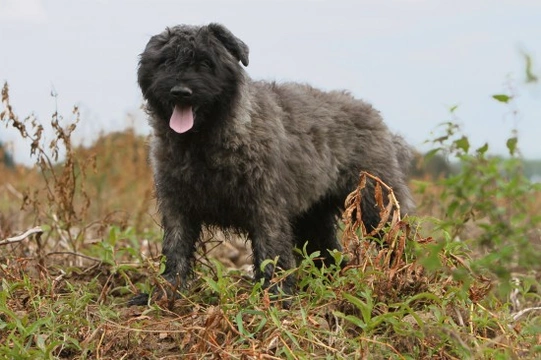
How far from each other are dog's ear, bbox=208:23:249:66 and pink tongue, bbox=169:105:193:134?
1.67 ft

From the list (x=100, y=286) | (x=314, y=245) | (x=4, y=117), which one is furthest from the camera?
(x=314, y=245)

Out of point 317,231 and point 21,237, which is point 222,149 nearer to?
point 21,237

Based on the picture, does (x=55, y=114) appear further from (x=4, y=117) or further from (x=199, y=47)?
(x=199, y=47)

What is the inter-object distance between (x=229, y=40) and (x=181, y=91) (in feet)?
1.96

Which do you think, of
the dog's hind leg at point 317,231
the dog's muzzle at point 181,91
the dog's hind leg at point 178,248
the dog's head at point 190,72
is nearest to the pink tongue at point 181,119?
the dog's head at point 190,72

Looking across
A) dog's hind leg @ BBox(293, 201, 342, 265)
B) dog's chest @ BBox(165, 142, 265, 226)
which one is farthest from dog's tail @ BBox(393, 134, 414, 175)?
dog's chest @ BBox(165, 142, 265, 226)

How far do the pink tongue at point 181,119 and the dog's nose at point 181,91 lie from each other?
0.66 ft

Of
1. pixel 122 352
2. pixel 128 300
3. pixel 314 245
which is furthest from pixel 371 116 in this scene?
pixel 122 352

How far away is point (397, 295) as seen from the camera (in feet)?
17.1

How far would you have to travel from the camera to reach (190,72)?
5582 millimetres

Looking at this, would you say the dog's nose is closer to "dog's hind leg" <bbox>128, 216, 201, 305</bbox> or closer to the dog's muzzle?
the dog's muzzle

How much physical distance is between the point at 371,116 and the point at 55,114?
260 cm

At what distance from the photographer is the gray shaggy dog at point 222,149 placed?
565 centimetres

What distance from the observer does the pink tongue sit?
563 cm
